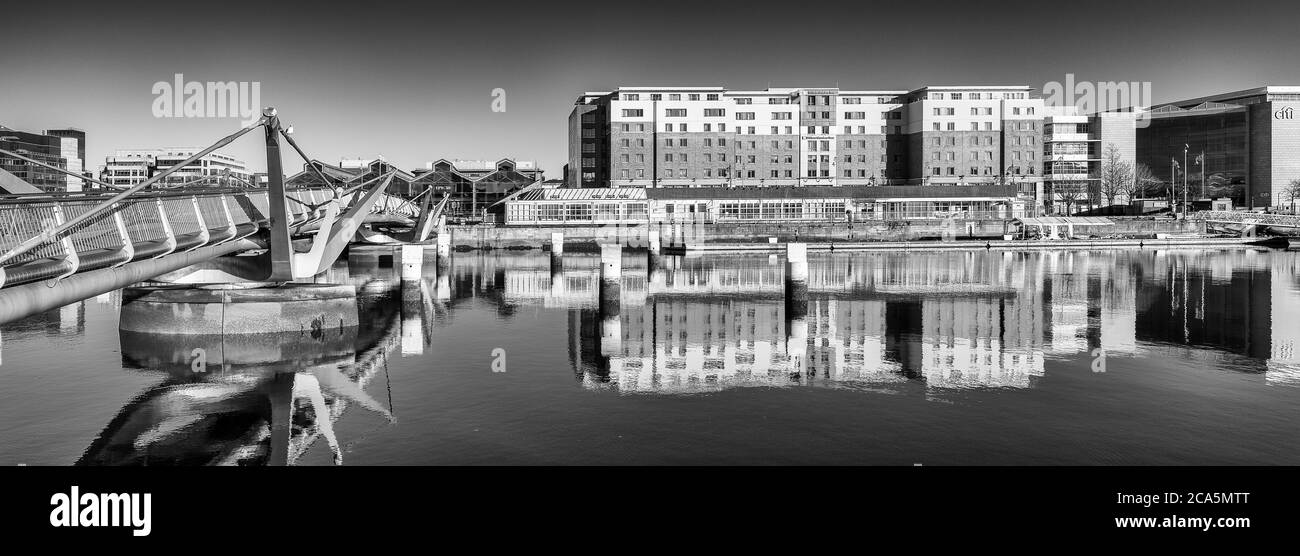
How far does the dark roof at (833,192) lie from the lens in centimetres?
9781

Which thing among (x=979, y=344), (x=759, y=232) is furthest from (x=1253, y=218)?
(x=979, y=344)

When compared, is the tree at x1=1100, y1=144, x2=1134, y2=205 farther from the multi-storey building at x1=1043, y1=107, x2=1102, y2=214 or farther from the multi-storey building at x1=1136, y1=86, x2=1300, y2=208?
the multi-storey building at x1=1136, y1=86, x2=1300, y2=208

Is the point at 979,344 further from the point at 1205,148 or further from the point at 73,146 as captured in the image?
the point at 73,146

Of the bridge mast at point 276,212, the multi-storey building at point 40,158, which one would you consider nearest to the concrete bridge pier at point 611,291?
the bridge mast at point 276,212

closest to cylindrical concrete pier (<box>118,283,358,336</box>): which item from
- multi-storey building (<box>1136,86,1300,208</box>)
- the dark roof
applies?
the dark roof

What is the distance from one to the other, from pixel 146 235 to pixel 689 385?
39.5ft

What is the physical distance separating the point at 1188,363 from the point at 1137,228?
7633cm

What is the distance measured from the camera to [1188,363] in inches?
910

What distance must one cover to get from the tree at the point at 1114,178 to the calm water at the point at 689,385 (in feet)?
279

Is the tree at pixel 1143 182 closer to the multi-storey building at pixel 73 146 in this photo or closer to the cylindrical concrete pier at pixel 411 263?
the cylindrical concrete pier at pixel 411 263

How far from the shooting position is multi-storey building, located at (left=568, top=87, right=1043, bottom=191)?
113062 millimetres

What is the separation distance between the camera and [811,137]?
118m
